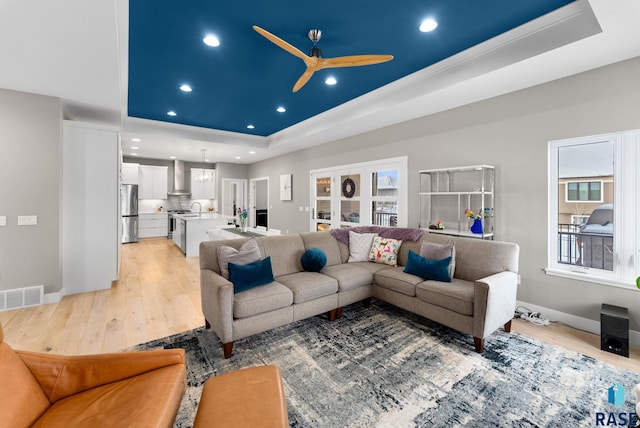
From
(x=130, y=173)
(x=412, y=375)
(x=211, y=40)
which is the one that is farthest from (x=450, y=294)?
(x=130, y=173)

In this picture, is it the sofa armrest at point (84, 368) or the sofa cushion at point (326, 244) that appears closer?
the sofa armrest at point (84, 368)

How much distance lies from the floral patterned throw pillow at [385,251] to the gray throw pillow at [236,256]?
5.38 ft

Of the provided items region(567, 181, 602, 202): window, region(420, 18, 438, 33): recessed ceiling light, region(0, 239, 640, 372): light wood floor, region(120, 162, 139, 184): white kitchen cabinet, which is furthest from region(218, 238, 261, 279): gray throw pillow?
region(120, 162, 139, 184): white kitchen cabinet

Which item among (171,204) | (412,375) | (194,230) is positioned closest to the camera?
(412,375)

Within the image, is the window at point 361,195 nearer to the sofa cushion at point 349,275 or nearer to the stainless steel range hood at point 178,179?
the sofa cushion at point 349,275

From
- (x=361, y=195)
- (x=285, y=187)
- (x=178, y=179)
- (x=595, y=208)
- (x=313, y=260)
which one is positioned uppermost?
(x=178, y=179)

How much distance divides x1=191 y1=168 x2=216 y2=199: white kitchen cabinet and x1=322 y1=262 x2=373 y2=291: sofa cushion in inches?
287

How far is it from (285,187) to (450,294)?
225 inches

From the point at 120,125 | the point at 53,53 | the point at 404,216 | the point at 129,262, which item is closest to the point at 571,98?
the point at 404,216

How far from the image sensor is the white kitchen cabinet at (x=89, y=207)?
13.1ft

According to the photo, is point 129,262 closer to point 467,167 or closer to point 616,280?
point 467,167

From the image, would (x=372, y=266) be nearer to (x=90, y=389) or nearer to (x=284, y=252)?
(x=284, y=252)

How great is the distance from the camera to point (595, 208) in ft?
9.91

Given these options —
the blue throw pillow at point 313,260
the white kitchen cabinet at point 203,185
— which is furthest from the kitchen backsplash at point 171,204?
the blue throw pillow at point 313,260
